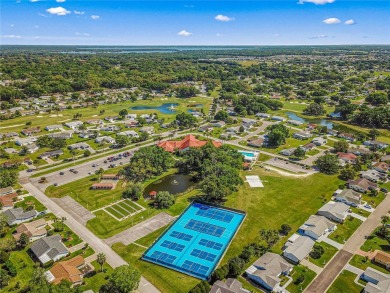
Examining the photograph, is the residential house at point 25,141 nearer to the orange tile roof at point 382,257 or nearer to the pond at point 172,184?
the pond at point 172,184

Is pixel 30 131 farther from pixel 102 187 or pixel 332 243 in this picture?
pixel 332 243

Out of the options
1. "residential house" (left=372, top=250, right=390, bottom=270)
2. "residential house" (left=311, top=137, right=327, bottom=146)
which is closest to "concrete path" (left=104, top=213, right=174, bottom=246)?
"residential house" (left=372, top=250, right=390, bottom=270)

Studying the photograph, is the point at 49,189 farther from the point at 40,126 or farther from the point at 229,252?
the point at 40,126

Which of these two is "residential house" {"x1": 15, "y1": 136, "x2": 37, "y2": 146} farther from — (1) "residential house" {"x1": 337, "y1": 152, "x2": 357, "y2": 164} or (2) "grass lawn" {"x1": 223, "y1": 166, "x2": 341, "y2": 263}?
(1) "residential house" {"x1": 337, "y1": 152, "x2": 357, "y2": 164}

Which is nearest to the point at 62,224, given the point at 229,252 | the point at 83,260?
the point at 83,260

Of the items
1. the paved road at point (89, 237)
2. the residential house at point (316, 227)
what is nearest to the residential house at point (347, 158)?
the residential house at point (316, 227)

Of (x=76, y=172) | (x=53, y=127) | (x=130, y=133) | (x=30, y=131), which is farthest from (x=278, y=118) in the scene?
(x=30, y=131)
